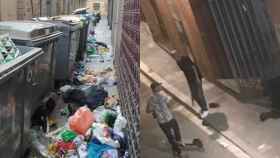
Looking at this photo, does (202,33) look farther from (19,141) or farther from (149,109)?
(19,141)

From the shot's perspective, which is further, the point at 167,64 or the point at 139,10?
the point at 167,64

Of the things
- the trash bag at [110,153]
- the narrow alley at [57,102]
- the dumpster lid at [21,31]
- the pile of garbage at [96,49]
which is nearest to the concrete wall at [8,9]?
the narrow alley at [57,102]

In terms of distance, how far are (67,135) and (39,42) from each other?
1.32 metres

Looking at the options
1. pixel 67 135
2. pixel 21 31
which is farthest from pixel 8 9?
pixel 67 135

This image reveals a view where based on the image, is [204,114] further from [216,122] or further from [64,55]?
[64,55]

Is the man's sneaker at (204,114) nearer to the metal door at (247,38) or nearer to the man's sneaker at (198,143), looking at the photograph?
the man's sneaker at (198,143)

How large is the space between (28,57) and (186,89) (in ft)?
5.05

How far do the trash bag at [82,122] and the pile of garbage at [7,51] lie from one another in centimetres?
95

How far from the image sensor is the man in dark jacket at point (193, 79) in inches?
165

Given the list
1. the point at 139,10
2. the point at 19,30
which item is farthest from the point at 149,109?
the point at 19,30

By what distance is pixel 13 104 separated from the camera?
11.7ft

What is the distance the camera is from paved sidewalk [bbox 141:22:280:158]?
3.96 metres

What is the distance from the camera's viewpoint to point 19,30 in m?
4.85

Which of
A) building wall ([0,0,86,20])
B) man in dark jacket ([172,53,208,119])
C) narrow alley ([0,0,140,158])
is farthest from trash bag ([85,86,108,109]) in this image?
building wall ([0,0,86,20])
